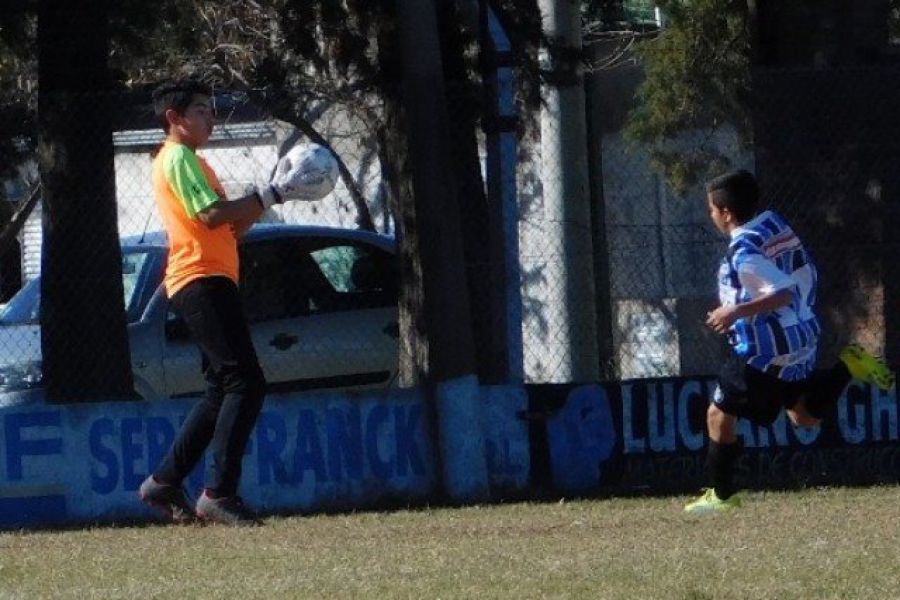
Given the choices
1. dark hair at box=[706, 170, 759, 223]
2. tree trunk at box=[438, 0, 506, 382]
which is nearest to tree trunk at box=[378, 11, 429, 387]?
tree trunk at box=[438, 0, 506, 382]

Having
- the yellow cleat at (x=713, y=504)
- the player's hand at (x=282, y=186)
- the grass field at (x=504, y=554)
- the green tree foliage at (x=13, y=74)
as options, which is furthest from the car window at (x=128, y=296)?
the yellow cleat at (x=713, y=504)

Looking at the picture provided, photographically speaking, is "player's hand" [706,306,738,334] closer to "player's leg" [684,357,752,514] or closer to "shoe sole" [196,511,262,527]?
"player's leg" [684,357,752,514]

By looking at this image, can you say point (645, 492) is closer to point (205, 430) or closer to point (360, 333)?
point (360, 333)

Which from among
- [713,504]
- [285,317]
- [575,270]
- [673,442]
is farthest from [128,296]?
[713,504]

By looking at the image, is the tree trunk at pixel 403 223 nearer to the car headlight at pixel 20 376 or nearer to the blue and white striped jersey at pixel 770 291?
the car headlight at pixel 20 376

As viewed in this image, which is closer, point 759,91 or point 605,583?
point 605,583

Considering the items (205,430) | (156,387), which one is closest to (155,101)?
(205,430)

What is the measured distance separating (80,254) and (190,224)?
220 centimetres

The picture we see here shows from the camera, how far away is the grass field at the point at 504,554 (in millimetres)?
6316

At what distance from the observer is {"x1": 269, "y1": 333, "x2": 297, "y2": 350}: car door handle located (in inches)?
440

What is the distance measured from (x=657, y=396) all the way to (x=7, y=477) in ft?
11.4

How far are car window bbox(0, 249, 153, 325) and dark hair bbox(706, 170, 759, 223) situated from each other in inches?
169

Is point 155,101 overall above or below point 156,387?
above

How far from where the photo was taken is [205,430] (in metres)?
8.16
